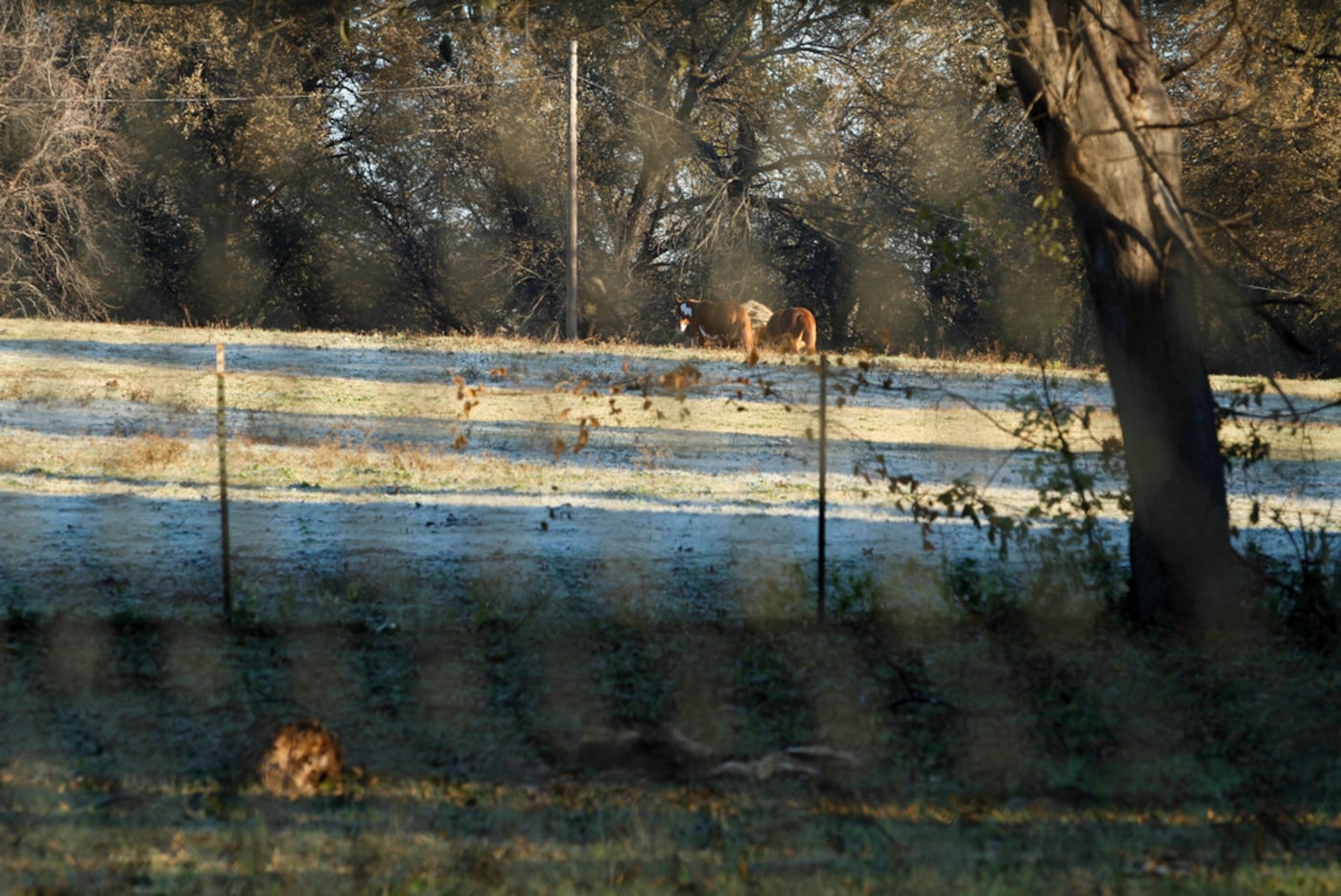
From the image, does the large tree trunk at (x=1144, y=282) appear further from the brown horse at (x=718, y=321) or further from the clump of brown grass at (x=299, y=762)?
the brown horse at (x=718, y=321)

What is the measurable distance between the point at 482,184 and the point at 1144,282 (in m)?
28.6

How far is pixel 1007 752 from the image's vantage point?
6.20 meters

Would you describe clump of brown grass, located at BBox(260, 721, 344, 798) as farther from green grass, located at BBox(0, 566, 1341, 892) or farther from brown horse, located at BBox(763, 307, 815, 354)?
brown horse, located at BBox(763, 307, 815, 354)

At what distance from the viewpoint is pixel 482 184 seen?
34.7 meters

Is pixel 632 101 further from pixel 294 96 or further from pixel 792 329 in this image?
pixel 792 329

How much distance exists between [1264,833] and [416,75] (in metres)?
31.0

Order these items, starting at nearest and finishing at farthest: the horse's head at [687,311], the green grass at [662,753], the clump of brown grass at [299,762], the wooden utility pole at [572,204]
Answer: the green grass at [662,753]
the clump of brown grass at [299,762]
the wooden utility pole at [572,204]
the horse's head at [687,311]

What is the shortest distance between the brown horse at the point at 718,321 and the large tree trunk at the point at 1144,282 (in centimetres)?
1879

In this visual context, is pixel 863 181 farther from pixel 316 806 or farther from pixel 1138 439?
pixel 316 806

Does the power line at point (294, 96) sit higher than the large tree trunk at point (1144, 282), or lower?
higher

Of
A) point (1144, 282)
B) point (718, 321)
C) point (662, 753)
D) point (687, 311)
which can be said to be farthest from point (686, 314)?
point (662, 753)

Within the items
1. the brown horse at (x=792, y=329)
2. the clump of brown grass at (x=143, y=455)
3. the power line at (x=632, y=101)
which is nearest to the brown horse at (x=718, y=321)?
the brown horse at (x=792, y=329)

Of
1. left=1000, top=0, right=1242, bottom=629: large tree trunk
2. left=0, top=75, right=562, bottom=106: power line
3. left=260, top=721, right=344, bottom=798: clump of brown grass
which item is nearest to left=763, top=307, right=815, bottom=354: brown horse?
left=0, top=75, right=562, bottom=106: power line

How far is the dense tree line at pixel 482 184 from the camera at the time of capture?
30297mm
